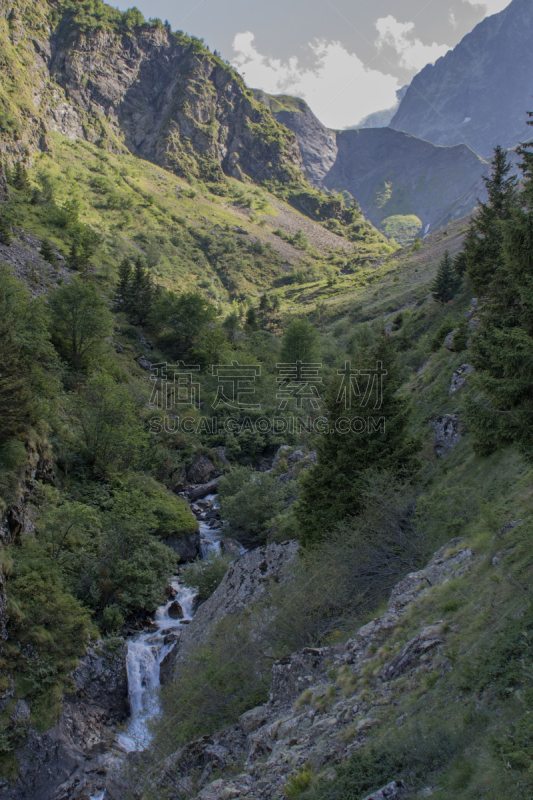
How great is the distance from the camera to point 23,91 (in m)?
80.2

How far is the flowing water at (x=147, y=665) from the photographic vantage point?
13.5 metres

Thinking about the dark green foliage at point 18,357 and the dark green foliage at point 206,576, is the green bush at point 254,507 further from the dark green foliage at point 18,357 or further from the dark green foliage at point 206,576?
the dark green foliage at point 18,357

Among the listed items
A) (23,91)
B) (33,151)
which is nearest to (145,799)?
(33,151)

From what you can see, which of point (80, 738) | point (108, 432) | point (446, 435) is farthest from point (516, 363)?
point (108, 432)

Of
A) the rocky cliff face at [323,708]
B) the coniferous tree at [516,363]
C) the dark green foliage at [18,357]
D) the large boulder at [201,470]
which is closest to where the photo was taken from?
the rocky cliff face at [323,708]

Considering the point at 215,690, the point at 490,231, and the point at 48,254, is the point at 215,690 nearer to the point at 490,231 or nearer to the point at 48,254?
the point at 490,231

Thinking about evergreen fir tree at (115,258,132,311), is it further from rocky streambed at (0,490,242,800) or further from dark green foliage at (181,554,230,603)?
rocky streambed at (0,490,242,800)

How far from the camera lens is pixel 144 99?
12875 cm

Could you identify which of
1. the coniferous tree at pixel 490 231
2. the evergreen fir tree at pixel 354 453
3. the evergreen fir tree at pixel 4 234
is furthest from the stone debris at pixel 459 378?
the evergreen fir tree at pixel 4 234

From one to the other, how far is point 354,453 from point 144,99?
5919 inches

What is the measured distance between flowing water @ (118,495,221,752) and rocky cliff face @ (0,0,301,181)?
3454 inches

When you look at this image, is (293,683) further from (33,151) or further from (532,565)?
(33,151)

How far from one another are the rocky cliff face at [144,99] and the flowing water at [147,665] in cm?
8772

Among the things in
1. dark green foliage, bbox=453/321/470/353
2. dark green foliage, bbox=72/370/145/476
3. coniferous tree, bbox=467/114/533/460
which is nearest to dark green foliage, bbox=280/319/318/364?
dark green foliage, bbox=72/370/145/476
